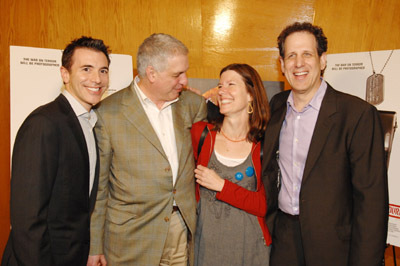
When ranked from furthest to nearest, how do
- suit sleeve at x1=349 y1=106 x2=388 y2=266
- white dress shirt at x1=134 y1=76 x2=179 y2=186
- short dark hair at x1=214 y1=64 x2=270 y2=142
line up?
short dark hair at x1=214 y1=64 x2=270 y2=142 < white dress shirt at x1=134 y1=76 x2=179 y2=186 < suit sleeve at x1=349 y1=106 x2=388 y2=266

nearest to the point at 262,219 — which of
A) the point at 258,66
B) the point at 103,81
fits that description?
the point at 103,81

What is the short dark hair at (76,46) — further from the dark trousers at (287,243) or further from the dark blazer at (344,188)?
the dark trousers at (287,243)

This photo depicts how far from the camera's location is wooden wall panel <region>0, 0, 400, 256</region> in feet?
9.32

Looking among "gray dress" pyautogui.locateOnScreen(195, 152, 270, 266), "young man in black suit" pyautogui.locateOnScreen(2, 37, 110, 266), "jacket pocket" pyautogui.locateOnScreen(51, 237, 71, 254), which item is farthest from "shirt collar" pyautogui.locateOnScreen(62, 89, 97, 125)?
"gray dress" pyautogui.locateOnScreen(195, 152, 270, 266)

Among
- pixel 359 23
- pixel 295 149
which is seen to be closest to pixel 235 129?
pixel 295 149

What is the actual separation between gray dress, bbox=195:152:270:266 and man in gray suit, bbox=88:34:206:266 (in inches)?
4.3

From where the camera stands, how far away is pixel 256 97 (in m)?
2.38

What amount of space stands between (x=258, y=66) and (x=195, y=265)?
105 inches

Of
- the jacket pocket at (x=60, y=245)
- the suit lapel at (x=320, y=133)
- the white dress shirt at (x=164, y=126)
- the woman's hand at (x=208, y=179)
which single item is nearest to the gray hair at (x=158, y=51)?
the white dress shirt at (x=164, y=126)

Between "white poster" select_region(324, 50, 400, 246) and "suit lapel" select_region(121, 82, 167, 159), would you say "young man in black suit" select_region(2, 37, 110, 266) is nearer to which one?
"suit lapel" select_region(121, 82, 167, 159)

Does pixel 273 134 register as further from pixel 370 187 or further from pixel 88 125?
pixel 88 125

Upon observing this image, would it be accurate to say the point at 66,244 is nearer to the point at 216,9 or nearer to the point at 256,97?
the point at 256,97

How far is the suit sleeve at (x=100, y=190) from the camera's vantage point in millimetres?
2082

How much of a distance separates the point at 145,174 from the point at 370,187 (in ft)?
4.67
